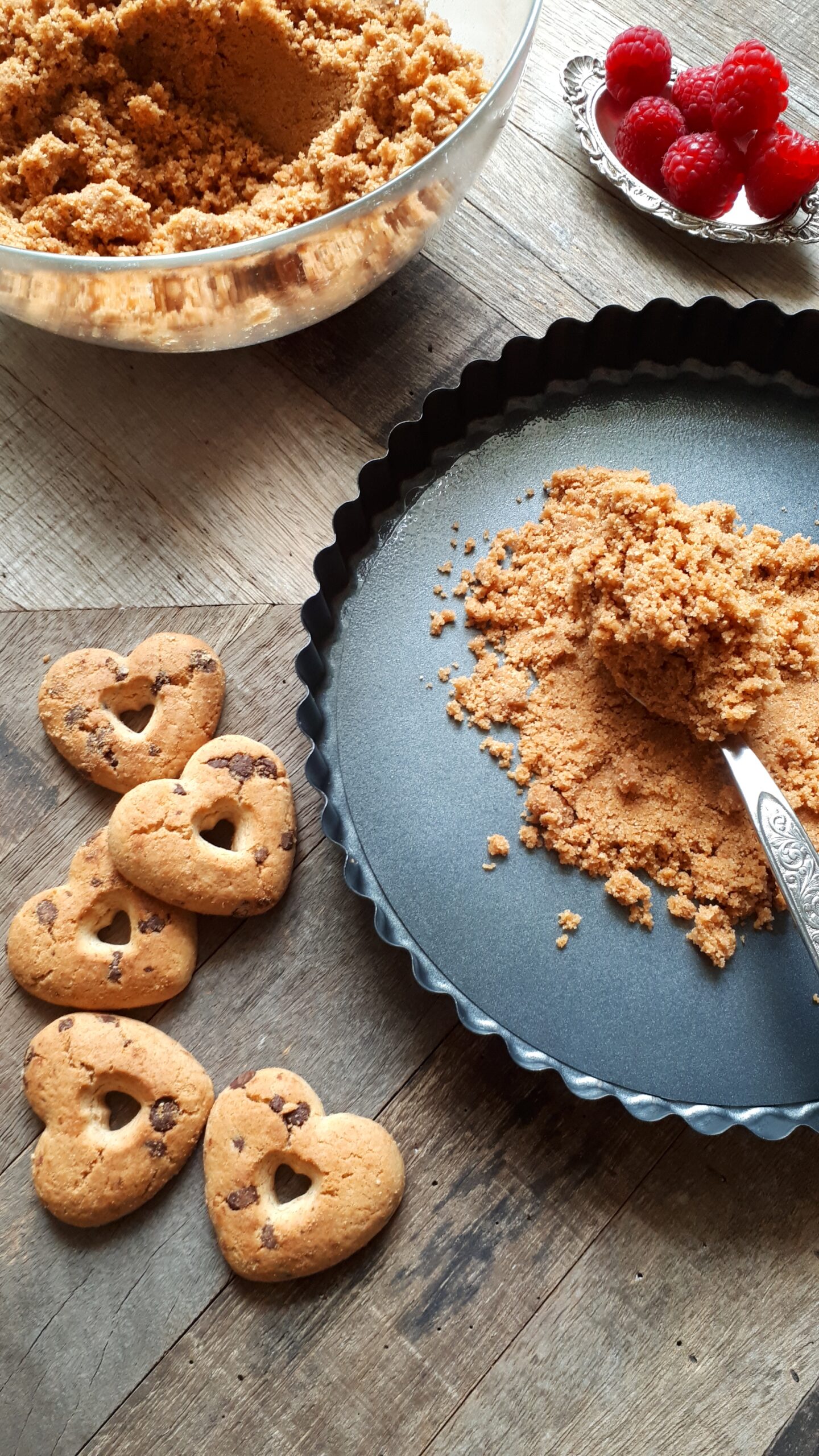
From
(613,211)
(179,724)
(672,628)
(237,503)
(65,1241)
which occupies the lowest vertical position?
(65,1241)

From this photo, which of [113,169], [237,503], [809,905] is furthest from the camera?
[237,503]

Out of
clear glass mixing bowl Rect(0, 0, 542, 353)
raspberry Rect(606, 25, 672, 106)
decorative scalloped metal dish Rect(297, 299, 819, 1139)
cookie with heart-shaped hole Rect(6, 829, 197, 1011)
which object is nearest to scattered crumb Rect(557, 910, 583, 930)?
decorative scalloped metal dish Rect(297, 299, 819, 1139)

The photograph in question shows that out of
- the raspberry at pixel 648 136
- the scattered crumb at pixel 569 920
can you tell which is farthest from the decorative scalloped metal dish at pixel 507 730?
the raspberry at pixel 648 136

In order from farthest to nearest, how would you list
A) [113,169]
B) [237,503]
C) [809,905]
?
[237,503] < [113,169] < [809,905]

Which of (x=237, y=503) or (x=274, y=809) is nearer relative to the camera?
(x=274, y=809)

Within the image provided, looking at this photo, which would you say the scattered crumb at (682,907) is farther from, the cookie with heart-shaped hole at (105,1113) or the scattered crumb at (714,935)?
the cookie with heart-shaped hole at (105,1113)

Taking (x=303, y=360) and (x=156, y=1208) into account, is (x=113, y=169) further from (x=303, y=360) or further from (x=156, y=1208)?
(x=156, y=1208)

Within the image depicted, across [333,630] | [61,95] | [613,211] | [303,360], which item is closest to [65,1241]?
[333,630]

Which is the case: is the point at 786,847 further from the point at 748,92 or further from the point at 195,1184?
the point at 748,92
